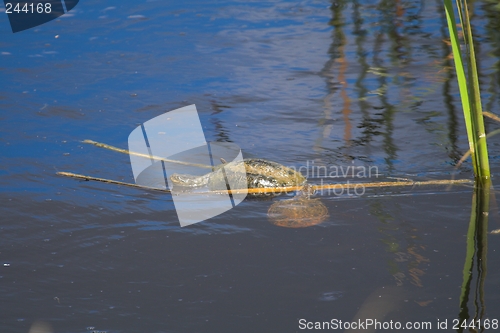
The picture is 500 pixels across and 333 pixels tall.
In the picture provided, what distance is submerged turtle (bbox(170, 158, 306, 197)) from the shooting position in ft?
12.7

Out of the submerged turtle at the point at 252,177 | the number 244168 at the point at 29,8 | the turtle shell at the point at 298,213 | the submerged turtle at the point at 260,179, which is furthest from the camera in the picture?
the number 244168 at the point at 29,8

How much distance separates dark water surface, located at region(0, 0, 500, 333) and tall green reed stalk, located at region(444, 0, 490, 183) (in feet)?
1.20

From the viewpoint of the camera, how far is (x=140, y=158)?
171 inches

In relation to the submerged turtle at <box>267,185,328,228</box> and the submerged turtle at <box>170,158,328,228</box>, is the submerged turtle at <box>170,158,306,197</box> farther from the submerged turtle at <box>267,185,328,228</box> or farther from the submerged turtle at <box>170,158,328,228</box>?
the submerged turtle at <box>267,185,328,228</box>

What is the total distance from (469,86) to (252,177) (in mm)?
1465

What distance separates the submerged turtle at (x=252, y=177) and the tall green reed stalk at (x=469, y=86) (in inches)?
44.5

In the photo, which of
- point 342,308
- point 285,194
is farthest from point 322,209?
point 342,308

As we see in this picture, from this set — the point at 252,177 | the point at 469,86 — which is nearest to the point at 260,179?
the point at 252,177

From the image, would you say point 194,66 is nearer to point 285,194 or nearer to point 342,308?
point 285,194

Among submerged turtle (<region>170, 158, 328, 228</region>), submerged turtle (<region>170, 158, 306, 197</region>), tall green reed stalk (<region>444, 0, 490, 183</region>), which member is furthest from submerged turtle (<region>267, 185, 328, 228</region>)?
tall green reed stalk (<region>444, 0, 490, 183</region>)

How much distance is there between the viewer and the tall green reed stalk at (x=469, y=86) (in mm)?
3225

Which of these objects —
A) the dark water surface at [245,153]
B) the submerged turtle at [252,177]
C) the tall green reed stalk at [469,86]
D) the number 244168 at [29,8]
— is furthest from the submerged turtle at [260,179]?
the number 244168 at [29,8]

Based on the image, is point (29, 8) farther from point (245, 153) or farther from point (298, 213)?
point (298, 213)

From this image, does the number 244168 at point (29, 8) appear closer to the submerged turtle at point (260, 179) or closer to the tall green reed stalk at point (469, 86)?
the submerged turtle at point (260, 179)
